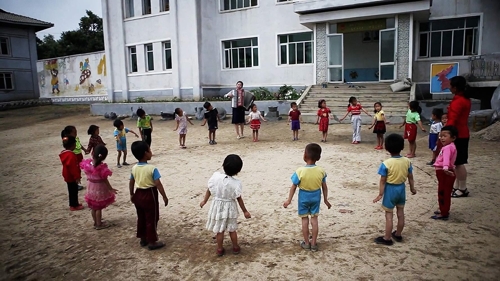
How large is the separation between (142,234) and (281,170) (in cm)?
377

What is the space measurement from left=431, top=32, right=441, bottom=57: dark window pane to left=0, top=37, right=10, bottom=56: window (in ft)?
108

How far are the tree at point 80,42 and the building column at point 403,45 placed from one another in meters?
32.0

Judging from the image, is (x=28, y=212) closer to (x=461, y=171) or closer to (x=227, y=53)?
(x=461, y=171)

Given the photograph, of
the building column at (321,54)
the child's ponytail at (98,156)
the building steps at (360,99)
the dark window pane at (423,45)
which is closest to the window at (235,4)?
the building column at (321,54)

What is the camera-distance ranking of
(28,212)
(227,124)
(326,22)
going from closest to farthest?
1. (28,212)
2. (227,124)
3. (326,22)

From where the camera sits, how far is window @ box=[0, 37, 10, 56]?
30281mm

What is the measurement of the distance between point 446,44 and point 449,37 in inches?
12.9

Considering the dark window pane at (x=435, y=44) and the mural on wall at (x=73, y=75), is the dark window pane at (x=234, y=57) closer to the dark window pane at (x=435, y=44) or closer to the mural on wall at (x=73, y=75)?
the dark window pane at (x=435, y=44)

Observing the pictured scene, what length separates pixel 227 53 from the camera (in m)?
20.9

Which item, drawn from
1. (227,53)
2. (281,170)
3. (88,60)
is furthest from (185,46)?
(281,170)

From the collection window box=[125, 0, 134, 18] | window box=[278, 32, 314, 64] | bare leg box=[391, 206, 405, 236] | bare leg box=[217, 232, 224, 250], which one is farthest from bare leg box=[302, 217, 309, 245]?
window box=[125, 0, 134, 18]

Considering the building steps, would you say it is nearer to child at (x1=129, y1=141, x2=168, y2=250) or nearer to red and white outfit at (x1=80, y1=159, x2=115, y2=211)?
red and white outfit at (x1=80, y1=159, x2=115, y2=211)

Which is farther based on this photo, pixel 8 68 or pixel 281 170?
pixel 8 68

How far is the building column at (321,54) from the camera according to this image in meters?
17.0
